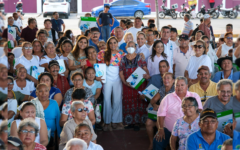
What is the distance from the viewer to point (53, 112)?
398cm

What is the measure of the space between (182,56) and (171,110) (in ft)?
6.44

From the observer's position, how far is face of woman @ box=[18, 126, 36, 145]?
2846mm

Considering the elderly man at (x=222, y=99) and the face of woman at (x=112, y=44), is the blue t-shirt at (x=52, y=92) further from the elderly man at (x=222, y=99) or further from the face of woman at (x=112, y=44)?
the elderly man at (x=222, y=99)

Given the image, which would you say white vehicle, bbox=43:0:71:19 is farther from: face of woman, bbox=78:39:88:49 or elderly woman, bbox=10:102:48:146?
elderly woman, bbox=10:102:48:146

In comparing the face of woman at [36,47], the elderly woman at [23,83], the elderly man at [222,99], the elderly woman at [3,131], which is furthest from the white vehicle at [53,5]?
the elderly woman at [3,131]

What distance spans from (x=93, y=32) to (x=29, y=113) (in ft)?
10.2

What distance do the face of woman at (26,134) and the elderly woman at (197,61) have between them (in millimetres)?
2967

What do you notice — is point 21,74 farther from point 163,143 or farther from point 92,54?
point 163,143

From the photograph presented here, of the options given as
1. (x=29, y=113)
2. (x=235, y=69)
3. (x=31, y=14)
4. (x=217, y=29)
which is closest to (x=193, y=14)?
(x=217, y=29)

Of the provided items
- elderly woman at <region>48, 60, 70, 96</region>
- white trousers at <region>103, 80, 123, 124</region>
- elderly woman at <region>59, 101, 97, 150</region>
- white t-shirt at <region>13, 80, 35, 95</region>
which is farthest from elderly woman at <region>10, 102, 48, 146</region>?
white trousers at <region>103, 80, 123, 124</region>

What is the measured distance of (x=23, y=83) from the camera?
4.59 metres

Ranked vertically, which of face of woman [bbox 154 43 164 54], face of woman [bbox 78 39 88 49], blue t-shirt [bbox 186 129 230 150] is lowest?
blue t-shirt [bbox 186 129 230 150]

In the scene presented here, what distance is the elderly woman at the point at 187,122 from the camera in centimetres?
341

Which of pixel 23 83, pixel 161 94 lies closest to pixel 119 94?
pixel 161 94
